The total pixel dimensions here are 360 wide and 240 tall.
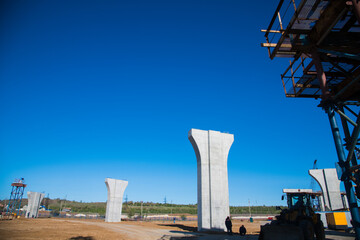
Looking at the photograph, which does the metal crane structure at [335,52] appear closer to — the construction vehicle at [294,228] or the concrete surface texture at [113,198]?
the construction vehicle at [294,228]

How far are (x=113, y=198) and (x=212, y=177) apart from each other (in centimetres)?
2153

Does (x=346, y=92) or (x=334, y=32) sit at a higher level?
(x=334, y=32)

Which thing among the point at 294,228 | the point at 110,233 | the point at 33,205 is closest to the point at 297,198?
the point at 294,228

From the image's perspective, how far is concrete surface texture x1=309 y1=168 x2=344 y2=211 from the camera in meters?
30.6

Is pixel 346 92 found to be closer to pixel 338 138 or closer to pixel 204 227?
pixel 338 138

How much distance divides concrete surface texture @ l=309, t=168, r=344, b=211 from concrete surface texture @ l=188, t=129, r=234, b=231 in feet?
59.7

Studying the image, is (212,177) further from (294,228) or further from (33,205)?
(33,205)

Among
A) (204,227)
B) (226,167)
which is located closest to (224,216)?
(204,227)

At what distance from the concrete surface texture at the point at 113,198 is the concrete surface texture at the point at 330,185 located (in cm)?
2978

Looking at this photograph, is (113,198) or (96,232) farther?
(113,198)

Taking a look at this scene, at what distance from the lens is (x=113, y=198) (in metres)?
36.1

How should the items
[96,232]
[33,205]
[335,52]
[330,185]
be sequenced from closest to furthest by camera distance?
[335,52] → [96,232] → [330,185] → [33,205]

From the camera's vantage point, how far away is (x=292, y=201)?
47.1 ft

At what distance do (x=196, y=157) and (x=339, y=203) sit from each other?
2303cm
